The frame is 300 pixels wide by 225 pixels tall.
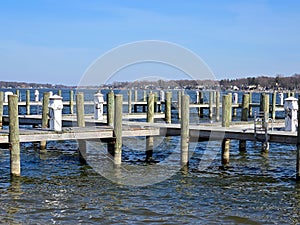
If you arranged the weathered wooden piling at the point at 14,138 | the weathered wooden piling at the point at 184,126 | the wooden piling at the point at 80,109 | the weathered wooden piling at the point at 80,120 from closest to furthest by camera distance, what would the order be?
1. the weathered wooden piling at the point at 14,138
2. the weathered wooden piling at the point at 184,126
3. the weathered wooden piling at the point at 80,120
4. the wooden piling at the point at 80,109

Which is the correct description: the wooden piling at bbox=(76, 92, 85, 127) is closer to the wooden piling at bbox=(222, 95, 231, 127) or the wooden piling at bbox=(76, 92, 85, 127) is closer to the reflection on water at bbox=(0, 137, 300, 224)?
the reflection on water at bbox=(0, 137, 300, 224)

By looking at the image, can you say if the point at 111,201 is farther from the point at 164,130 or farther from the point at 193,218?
the point at 164,130

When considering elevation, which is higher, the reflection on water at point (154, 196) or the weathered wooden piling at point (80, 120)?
the weathered wooden piling at point (80, 120)

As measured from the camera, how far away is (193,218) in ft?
43.4

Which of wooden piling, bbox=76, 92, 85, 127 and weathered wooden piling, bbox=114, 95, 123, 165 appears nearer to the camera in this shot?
weathered wooden piling, bbox=114, 95, 123, 165

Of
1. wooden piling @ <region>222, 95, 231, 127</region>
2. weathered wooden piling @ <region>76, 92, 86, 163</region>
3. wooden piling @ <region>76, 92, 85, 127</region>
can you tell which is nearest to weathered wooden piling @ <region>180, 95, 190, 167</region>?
wooden piling @ <region>222, 95, 231, 127</region>

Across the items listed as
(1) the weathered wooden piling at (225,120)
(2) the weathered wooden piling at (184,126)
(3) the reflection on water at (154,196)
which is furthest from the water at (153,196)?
(2) the weathered wooden piling at (184,126)

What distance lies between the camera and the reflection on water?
13.2m

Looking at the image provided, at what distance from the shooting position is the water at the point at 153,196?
521 inches

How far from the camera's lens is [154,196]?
1538cm

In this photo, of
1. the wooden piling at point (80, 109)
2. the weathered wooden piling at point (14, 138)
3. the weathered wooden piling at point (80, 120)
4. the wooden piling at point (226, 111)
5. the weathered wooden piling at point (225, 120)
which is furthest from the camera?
the wooden piling at point (80, 109)

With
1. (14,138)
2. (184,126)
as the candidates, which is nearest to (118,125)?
(184,126)

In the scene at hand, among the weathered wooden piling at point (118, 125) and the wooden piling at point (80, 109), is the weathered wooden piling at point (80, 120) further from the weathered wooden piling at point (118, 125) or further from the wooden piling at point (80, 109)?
the weathered wooden piling at point (118, 125)

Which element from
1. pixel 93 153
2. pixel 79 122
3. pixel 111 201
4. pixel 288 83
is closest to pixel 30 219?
pixel 111 201
